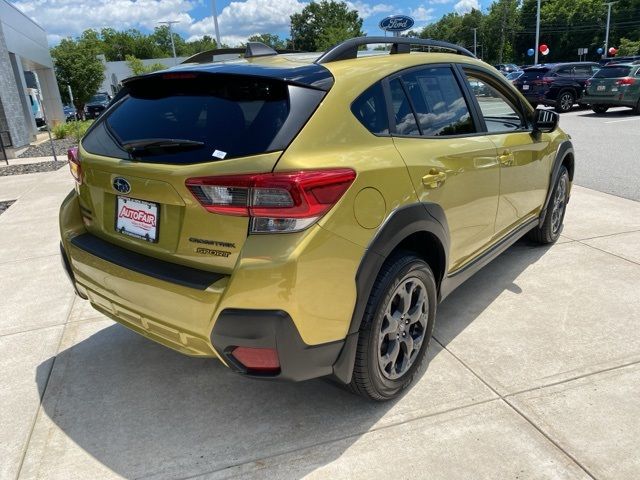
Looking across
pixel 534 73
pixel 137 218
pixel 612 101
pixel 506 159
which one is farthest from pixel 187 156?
pixel 534 73

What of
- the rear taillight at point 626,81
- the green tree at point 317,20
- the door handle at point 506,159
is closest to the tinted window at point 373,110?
the door handle at point 506,159

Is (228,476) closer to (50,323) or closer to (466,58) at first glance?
(50,323)

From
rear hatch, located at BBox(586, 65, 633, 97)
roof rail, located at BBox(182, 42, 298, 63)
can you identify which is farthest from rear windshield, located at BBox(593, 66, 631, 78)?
roof rail, located at BBox(182, 42, 298, 63)

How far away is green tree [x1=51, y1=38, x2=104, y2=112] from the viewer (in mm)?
40062

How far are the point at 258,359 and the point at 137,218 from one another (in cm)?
88

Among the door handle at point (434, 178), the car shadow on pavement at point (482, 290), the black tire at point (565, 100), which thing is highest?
the door handle at point (434, 178)

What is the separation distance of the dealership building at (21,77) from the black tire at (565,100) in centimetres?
1673

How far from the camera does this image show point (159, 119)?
2.50 meters

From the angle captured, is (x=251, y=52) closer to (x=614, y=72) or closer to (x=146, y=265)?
(x=146, y=265)

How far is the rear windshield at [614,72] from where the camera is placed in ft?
52.9

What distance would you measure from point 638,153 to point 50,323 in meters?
9.95

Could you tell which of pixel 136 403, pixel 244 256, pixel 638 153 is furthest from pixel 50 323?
pixel 638 153

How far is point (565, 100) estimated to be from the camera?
Result: 61.0 ft

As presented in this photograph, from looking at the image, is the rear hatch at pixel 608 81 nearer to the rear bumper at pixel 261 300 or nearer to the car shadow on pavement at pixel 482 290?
the car shadow on pavement at pixel 482 290
